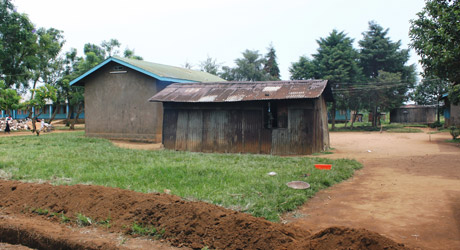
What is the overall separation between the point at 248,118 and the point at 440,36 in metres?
7.41

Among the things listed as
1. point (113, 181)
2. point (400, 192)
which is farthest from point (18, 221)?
point (400, 192)

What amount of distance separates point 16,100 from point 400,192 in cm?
2632

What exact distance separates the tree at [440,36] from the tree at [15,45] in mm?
28177

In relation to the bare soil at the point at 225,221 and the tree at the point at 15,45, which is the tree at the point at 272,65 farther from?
the bare soil at the point at 225,221

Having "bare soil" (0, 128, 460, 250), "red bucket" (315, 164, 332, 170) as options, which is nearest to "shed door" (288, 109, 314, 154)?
"red bucket" (315, 164, 332, 170)

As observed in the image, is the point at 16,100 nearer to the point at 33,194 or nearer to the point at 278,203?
the point at 33,194

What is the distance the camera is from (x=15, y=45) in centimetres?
2767

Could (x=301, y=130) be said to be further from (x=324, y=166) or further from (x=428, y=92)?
(x=428, y=92)

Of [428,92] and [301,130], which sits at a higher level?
[428,92]

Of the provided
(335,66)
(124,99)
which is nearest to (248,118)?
(124,99)

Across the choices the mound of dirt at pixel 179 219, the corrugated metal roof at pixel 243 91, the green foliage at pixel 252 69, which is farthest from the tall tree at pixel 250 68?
the mound of dirt at pixel 179 219

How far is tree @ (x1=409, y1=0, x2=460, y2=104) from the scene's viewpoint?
369 inches

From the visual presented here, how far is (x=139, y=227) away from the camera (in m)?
4.54

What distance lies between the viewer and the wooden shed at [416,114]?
137 feet
